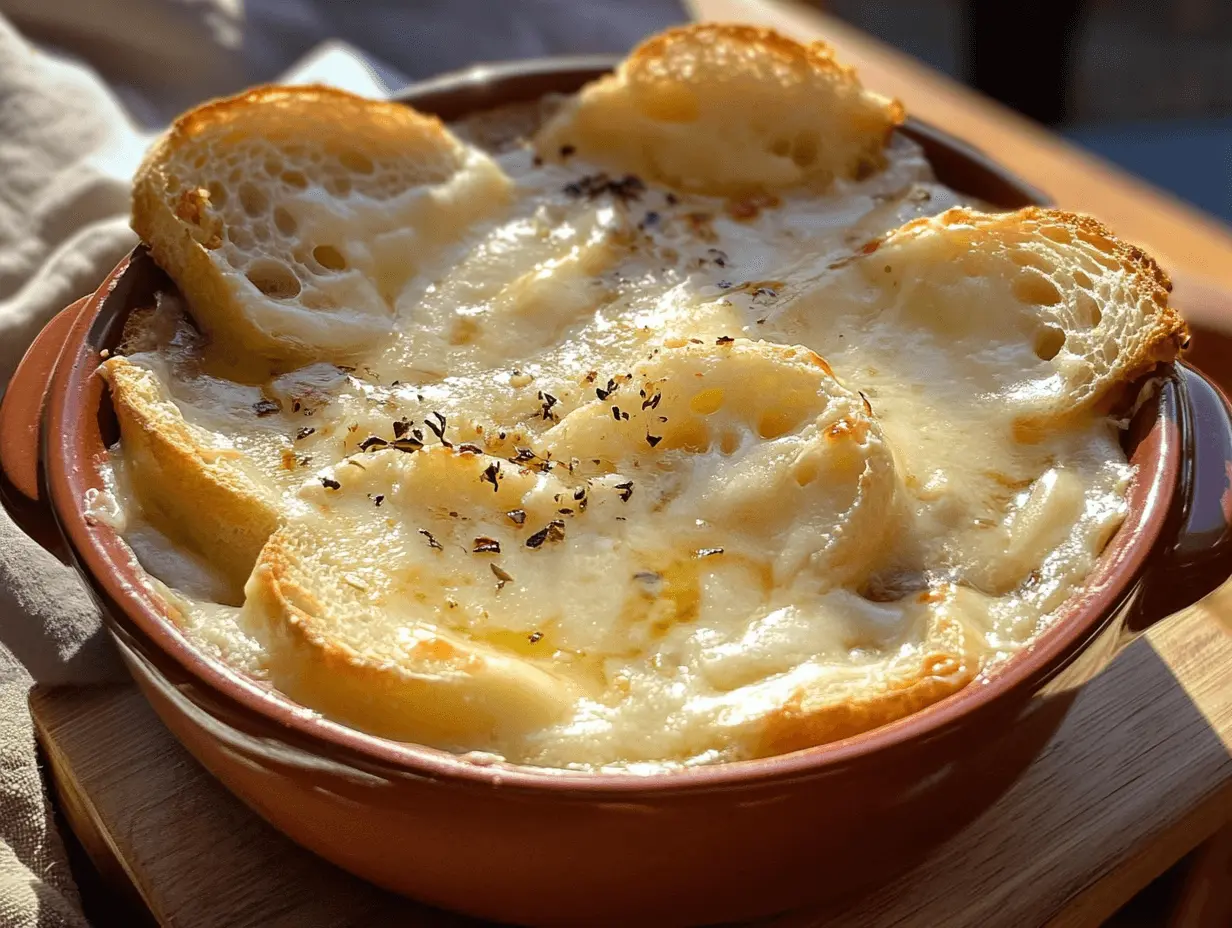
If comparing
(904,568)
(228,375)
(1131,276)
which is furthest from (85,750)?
(1131,276)

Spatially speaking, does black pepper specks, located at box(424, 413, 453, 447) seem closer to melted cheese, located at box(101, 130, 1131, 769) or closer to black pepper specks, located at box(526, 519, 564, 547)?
melted cheese, located at box(101, 130, 1131, 769)

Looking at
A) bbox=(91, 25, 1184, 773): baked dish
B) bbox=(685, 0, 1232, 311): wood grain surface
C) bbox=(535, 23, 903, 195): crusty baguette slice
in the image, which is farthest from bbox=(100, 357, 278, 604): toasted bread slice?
bbox=(685, 0, 1232, 311): wood grain surface

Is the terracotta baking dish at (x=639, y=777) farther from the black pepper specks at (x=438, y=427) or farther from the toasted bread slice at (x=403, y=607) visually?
the black pepper specks at (x=438, y=427)

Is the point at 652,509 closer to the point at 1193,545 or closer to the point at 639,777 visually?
the point at 639,777

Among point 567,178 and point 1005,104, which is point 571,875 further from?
point 1005,104

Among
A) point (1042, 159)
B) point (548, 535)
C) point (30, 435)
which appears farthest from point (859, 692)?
point (1042, 159)

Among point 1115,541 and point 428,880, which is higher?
point 1115,541
